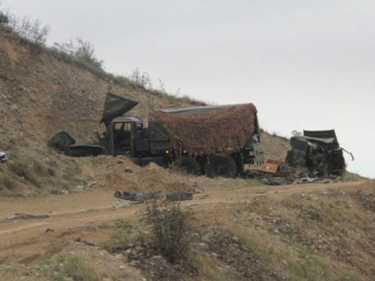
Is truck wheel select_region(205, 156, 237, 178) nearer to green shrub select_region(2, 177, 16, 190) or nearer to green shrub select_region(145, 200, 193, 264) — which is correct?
green shrub select_region(2, 177, 16, 190)

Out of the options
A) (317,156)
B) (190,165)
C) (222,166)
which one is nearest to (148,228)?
(190,165)

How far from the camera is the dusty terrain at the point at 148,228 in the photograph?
314 inches

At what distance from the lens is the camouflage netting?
22.4 meters

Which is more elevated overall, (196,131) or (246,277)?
(196,131)

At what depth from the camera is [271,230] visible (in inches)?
472

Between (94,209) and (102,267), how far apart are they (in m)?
5.80

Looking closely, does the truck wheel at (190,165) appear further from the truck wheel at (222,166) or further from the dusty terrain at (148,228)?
the dusty terrain at (148,228)

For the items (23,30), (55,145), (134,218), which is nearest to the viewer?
(134,218)

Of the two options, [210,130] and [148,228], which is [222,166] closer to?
[210,130]

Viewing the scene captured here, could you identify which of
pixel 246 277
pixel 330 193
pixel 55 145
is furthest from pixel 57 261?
pixel 55 145

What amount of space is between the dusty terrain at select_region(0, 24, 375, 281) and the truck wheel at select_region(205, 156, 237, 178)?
59.9 inches

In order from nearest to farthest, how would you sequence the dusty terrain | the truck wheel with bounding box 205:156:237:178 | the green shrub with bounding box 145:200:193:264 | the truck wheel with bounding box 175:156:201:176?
the dusty terrain < the green shrub with bounding box 145:200:193:264 < the truck wheel with bounding box 175:156:201:176 < the truck wheel with bounding box 205:156:237:178

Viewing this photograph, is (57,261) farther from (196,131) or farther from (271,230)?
(196,131)

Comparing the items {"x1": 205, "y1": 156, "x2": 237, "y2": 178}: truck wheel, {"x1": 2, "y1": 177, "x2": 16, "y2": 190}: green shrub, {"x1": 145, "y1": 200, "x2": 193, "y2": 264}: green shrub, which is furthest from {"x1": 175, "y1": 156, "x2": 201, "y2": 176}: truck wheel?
{"x1": 145, "y1": 200, "x2": 193, "y2": 264}: green shrub
